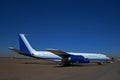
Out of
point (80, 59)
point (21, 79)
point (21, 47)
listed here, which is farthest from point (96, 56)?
point (21, 79)

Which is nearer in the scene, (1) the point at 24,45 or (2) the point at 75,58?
(2) the point at 75,58

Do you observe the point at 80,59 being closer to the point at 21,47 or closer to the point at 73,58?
the point at 73,58

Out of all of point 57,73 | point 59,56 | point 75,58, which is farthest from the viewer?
point 59,56

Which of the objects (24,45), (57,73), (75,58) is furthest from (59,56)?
(57,73)

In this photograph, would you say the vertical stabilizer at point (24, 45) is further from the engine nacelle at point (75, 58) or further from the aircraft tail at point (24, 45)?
the engine nacelle at point (75, 58)

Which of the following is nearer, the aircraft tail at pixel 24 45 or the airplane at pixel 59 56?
the airplane at pixel 59 56

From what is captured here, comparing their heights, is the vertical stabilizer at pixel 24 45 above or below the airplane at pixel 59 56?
above

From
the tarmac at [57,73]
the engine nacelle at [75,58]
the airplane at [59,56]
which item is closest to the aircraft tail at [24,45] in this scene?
the airplane at [59,56]

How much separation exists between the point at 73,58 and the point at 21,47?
14.2 m

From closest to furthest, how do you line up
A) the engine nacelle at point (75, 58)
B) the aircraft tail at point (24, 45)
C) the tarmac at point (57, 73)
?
the tarmac at point (57, 73) < the engine nacelle at point (75, 58) < the aircraft tail at point (24, 45)

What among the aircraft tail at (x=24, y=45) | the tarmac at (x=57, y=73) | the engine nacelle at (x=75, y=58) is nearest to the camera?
the tarmac at (x=57, y=73)

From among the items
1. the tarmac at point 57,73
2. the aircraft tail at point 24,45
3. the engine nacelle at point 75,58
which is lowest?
the tarmac at point 57,73

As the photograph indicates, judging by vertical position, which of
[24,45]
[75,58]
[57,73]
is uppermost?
[24,45]

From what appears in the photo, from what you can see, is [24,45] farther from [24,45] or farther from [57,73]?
[57,73]
